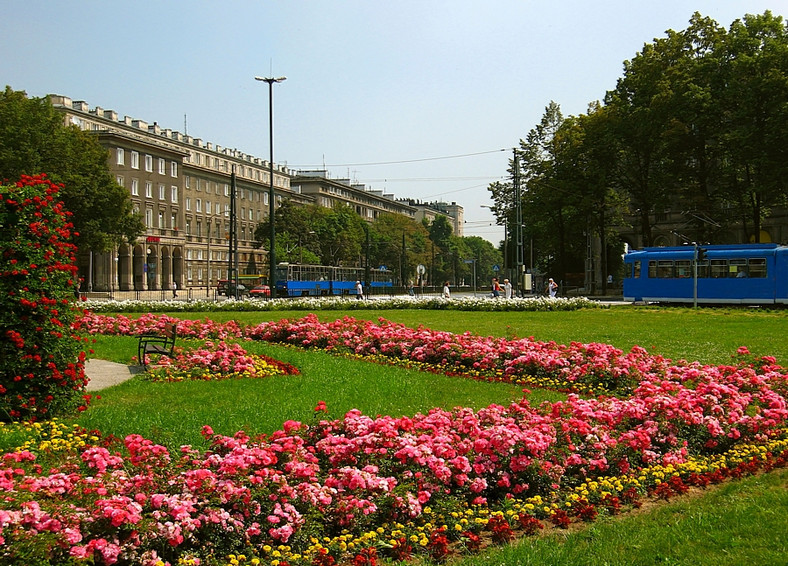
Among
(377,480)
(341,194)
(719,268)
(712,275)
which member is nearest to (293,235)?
(341,194)

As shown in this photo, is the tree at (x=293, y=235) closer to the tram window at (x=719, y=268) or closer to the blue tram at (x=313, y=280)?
the blue tram at (x=313, y=280)

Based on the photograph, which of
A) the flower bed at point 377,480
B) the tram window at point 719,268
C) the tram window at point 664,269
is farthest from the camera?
the tram window at point 664,269

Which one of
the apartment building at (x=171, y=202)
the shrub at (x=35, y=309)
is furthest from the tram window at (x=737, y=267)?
the apartment building at (x=171, y=202)

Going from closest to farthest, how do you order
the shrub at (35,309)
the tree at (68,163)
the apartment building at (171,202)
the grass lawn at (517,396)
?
the grass lawn at (517,396)
the shrub at (35,309)
the tree at (68,163)
the apartment building at (171,202)

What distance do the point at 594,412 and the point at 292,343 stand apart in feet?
35.7

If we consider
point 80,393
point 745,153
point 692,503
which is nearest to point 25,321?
point 80,393

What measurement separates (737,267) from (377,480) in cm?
3443

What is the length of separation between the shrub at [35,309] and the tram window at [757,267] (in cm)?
3345

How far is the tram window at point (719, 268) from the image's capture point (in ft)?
118

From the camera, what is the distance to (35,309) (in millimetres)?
8391

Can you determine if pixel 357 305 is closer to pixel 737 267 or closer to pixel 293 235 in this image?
pixel 737 267

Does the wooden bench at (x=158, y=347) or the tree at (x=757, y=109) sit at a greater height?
the tree at (x=757, y=109)

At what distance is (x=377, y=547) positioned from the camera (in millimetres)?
5008

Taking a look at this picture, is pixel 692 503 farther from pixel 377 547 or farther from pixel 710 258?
pixel 710 258
